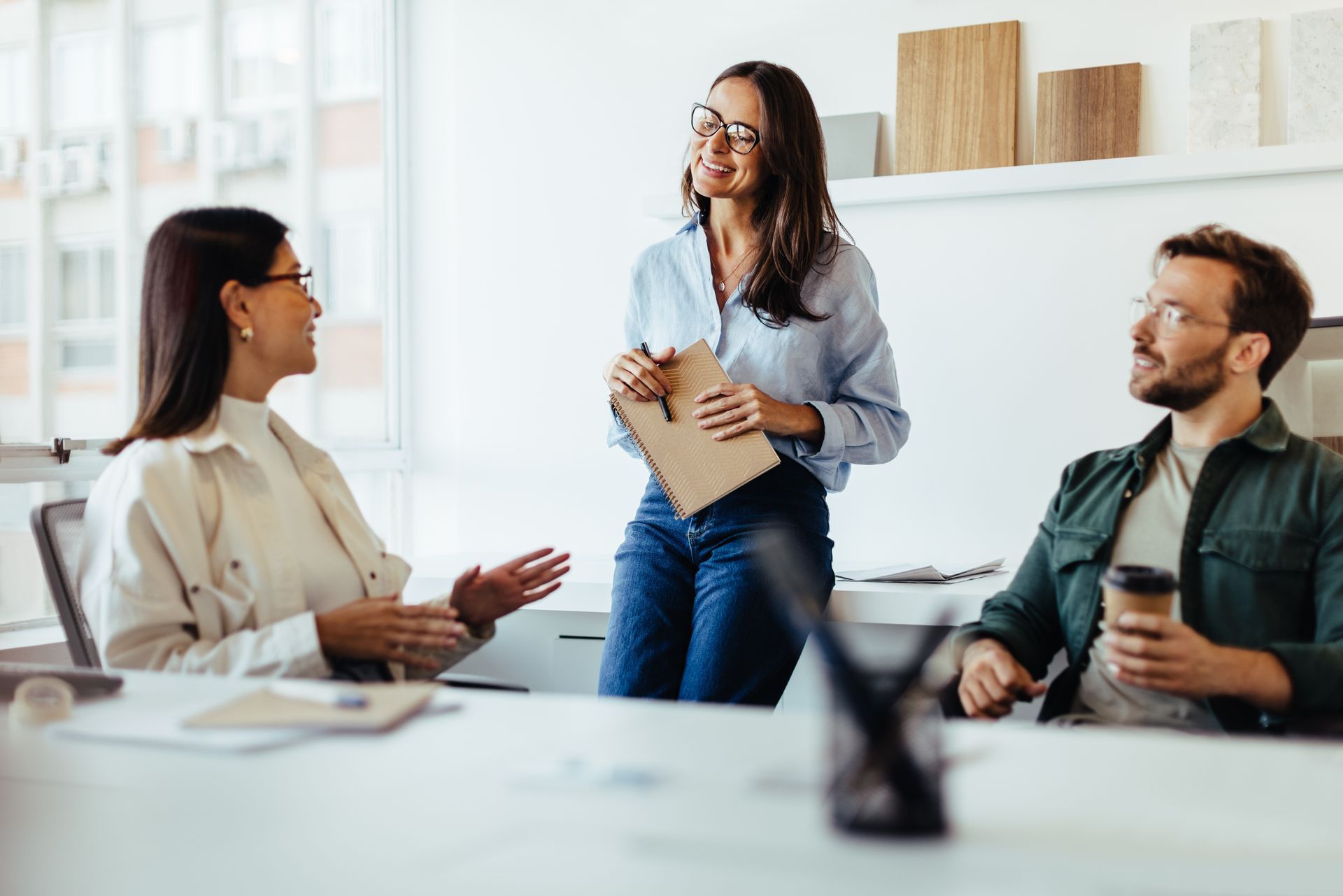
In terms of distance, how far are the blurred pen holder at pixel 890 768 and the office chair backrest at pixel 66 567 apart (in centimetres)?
114

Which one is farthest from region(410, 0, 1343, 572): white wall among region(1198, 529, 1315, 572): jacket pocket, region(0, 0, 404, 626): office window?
region(1198, 529, 1315, 572): jacket pocket

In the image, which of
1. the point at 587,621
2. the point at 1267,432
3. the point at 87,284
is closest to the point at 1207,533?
the point at 1267,432

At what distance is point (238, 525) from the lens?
1595mm

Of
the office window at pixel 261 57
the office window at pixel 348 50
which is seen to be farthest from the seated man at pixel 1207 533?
the office window at pixel 348 50

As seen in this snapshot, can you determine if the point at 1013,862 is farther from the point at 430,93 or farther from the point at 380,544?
the point at 430,93

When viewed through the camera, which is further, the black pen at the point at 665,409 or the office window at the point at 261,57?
the office window at the point at 261,57

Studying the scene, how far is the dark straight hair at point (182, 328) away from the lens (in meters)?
1.63

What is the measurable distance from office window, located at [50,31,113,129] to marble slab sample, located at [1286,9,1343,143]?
9.48 ft

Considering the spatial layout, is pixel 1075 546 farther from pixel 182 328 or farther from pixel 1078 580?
pixel 182 328

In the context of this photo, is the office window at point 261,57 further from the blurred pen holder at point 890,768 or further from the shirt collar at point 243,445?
the blurred pen holder at point 890,768

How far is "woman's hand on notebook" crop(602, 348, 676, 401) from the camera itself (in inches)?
83.5

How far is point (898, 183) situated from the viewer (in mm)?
3182

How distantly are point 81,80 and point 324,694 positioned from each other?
2.30 m

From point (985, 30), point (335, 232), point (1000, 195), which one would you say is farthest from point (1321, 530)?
point (335, 232)
